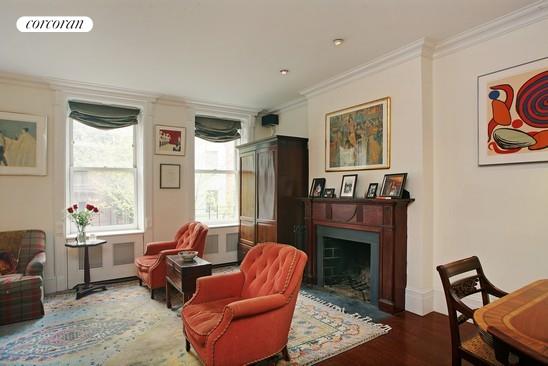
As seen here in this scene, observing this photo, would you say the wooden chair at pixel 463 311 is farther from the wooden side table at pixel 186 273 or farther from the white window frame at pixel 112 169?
the white window frame at pixel 112 169

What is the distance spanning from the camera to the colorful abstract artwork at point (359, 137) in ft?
11.6

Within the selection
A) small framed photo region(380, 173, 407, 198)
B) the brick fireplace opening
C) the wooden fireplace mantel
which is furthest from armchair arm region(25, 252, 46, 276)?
small framed photo region(380, 173, 407, 198)

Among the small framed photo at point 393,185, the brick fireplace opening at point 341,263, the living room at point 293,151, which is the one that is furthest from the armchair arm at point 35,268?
the small framed photo at point 393,185

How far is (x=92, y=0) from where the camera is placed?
237cm

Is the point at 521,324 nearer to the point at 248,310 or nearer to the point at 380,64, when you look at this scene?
the point at 248,310

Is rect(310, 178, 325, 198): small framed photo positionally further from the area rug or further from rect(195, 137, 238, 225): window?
rect(195, 137, 238, 225): window

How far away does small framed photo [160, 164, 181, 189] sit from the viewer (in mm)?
4883

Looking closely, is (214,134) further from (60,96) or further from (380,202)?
(380,202)

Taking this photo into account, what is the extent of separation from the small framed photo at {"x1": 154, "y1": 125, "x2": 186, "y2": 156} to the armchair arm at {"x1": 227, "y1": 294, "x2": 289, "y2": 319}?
134 inches

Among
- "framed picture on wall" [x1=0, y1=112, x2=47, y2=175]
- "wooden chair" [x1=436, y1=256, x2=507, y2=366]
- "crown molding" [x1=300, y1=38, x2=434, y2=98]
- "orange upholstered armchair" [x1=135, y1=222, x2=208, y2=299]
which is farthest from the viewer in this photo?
"framed picture on wall" [x1=0, y1=112, x2=47, y2=175]

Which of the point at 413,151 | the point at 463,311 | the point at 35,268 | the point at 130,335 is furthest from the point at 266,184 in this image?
the point at 463,311

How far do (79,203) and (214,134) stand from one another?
7.46 feet

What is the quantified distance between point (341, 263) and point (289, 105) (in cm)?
271

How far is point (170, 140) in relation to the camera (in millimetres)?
4938
